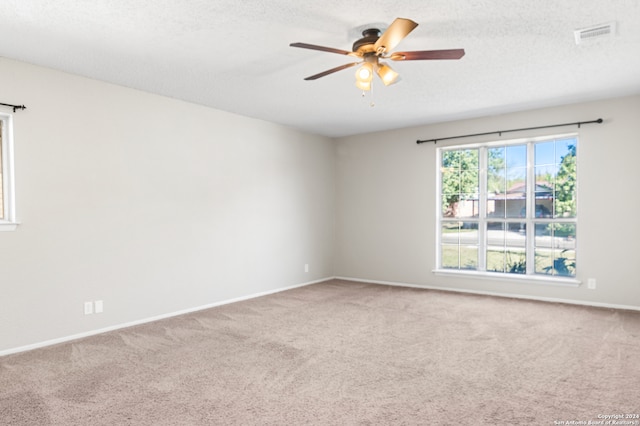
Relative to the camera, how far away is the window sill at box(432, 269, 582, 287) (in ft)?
16.7

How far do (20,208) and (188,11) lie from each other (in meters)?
2.38

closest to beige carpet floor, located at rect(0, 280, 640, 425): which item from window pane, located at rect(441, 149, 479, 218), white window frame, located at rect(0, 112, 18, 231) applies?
white window frame, located at rect(0, 112, 18, 231)

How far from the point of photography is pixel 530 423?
2242mm

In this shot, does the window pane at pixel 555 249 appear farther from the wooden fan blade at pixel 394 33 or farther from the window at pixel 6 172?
the window at pixel 6 172

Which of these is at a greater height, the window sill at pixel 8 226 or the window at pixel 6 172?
the window at pixel 6 172

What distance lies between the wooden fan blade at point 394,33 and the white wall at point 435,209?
140 inches

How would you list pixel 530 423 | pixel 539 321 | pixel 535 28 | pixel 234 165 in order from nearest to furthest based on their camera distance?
pixel 530 423 → pixel 535 28 → pixel 539 321 → pixel 234 165

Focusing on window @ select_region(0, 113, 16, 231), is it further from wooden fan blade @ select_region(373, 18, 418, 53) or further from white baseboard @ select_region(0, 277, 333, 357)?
wooden fan blade @ select_region(373, 18, 418, 53)

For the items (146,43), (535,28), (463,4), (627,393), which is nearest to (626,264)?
(627,393)

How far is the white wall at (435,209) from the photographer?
4773mm

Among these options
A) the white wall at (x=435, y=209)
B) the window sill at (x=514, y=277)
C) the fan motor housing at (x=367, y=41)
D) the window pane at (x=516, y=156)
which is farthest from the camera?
the window pane at (x=516, y=156)

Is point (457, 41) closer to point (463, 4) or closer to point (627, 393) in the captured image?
point (463, 4)

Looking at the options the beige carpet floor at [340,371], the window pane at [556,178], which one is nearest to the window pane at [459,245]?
the window pane at [556,178]

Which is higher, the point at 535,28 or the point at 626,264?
the point at 535,28
